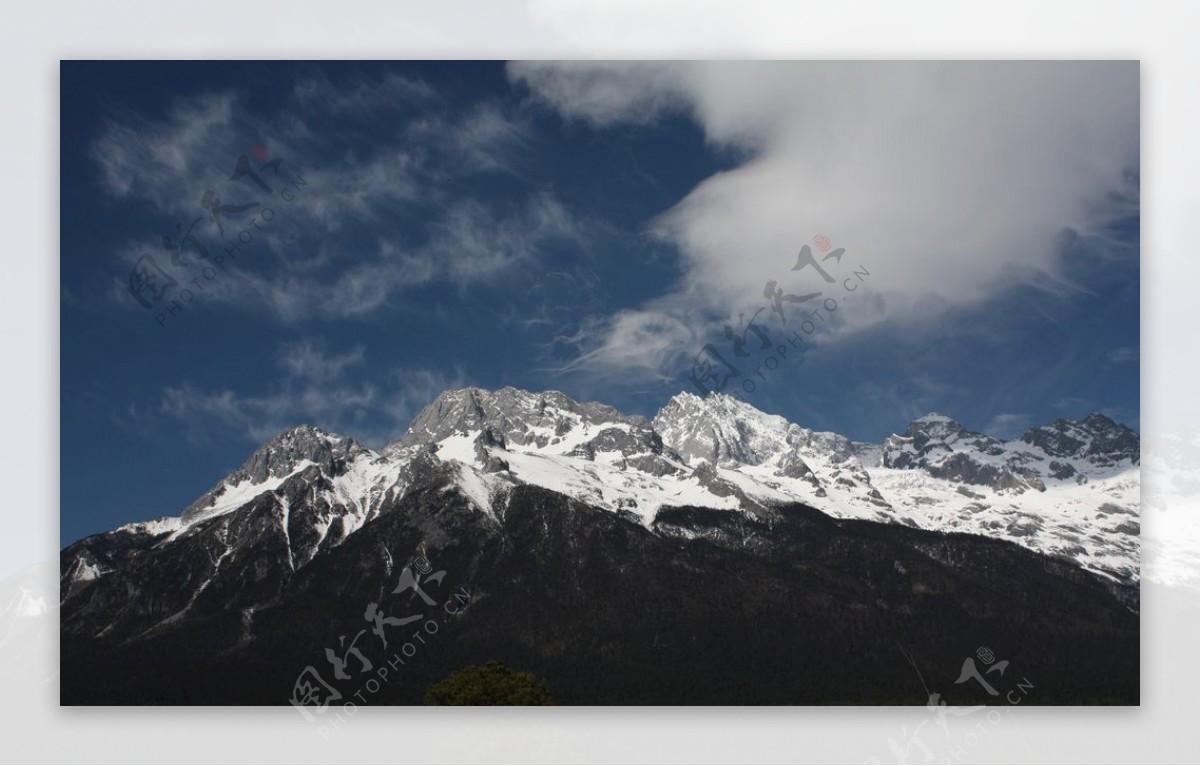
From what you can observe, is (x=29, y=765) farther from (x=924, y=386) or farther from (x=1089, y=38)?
(x=1089, y=38)

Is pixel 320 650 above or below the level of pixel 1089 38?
below

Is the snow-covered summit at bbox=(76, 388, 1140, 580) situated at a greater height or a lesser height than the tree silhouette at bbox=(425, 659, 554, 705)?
greater

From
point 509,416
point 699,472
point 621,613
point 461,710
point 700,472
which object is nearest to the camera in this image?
point 461,710

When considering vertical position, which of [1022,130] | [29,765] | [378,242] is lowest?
[29,765]

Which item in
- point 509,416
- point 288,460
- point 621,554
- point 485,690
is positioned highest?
point 509,416

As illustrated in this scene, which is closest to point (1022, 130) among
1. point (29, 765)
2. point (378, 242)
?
point (378, 242)

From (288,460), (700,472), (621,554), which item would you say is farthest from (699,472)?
→ (288,460)

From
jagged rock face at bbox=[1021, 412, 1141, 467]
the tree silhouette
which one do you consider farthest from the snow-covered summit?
the tree silhouette

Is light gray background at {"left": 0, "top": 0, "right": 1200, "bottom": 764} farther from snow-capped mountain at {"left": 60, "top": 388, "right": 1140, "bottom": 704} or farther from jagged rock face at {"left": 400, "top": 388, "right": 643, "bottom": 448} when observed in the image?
jagged rock face at {"left": 400, "top": 388, "right": 643, "bottom": 448}

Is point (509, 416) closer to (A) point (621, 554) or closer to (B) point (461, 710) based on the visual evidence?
(A) point (621, 554)
